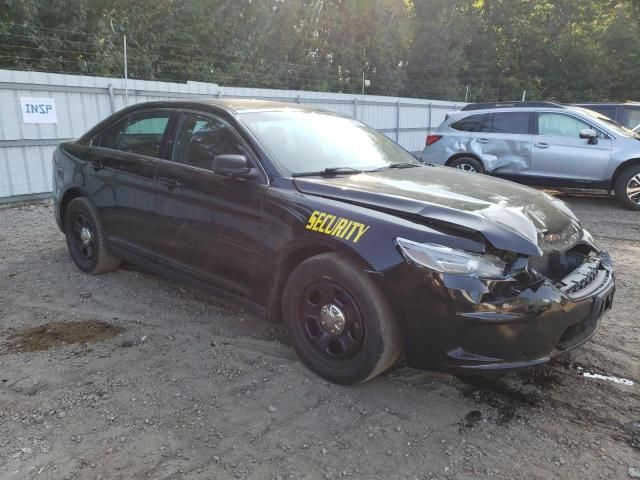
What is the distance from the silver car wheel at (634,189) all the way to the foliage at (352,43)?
486 inches

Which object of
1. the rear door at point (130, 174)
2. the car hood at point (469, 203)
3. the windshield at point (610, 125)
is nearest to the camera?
the car hood at point (469, 203)

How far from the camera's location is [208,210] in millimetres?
3670

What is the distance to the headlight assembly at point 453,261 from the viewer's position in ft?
8.58

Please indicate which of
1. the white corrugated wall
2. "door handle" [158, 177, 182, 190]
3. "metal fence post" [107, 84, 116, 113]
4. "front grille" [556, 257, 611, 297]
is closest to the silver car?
the white corrugated wall

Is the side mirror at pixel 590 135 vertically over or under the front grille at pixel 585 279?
over

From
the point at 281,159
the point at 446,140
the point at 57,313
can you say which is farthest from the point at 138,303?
the point at 446,140

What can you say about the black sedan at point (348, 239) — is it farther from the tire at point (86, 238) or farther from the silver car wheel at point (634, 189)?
the silver car wheel at point (634, 189)

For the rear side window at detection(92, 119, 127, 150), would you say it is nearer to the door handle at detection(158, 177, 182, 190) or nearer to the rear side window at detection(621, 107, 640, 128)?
the door handle at detection(158, 177, 182, 190)

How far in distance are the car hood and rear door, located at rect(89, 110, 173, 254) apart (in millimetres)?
1510

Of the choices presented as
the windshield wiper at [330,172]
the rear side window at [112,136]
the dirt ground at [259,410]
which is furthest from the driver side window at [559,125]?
the rear side window at [112,136]

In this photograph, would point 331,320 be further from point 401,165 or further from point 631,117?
point 631,117

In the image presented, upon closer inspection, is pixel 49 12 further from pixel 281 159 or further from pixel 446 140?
pixel 281 159

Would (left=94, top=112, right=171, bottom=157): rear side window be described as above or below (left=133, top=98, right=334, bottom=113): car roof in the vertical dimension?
below

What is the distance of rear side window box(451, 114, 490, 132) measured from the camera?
31.8ft
